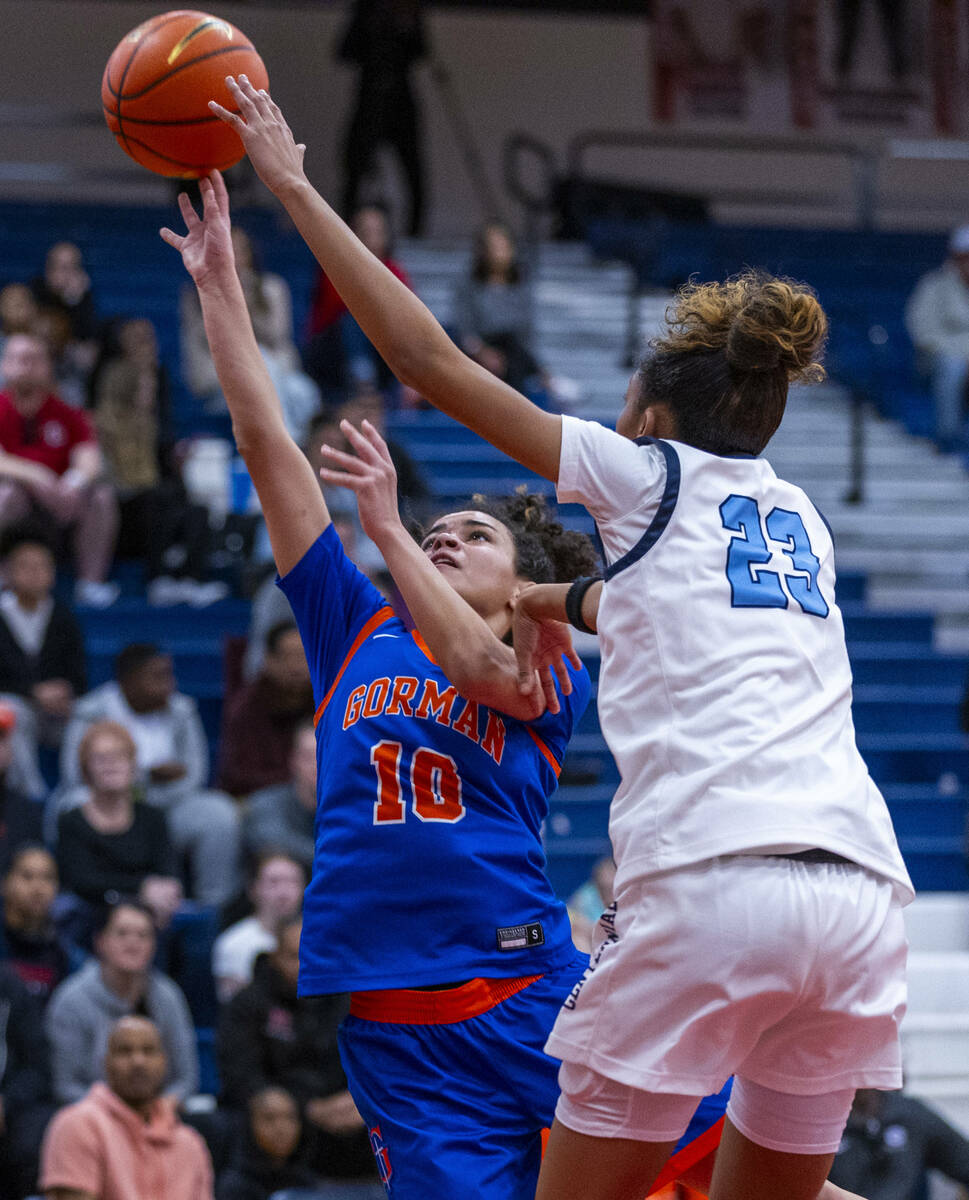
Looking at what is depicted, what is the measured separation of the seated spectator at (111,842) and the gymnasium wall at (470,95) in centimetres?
819

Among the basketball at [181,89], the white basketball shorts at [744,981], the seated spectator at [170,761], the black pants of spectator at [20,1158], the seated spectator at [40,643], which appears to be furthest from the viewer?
the seated spectator at [40,643]

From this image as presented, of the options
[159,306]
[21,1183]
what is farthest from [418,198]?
[21,1183]

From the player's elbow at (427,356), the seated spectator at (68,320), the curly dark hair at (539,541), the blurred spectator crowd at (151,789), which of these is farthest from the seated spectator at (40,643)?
the player's elbow at (427,356)

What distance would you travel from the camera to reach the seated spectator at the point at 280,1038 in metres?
5.95

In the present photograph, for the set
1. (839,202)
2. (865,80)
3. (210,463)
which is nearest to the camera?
(210,463)

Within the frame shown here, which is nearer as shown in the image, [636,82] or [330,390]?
[330,390]

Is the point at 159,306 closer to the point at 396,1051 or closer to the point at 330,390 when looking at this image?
the point at 330,390

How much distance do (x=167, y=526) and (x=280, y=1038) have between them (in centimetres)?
321

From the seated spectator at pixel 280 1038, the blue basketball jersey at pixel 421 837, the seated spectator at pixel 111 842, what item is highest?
the blue basketball jersey at pixel 421 837

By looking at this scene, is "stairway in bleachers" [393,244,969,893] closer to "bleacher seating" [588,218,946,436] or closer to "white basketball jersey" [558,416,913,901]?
"bleacher seating" [588,218,946,436]

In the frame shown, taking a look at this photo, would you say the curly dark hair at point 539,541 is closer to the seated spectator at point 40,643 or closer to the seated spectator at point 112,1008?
the seated spectator at point 112,1008

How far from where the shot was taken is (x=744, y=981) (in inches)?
90.4

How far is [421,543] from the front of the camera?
129 inches

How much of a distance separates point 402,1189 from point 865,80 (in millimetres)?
12605
